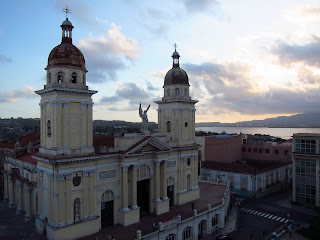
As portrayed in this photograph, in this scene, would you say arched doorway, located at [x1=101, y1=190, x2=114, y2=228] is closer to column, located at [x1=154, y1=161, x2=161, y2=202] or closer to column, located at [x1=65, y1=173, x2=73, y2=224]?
column, located at [x1=65, y1=173, x2=73, y2=224]

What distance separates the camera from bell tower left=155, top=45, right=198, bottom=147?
1204 inches

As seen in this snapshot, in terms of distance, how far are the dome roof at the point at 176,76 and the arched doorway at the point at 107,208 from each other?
46.2ft

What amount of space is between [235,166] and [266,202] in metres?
7.31

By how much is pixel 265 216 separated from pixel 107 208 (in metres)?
18.8

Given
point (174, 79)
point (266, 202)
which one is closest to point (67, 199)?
point (174, 79)

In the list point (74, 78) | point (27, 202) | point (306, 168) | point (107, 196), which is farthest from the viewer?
point (306, 168)

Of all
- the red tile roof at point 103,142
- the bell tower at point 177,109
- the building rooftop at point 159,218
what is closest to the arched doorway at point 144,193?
the building rooftop at point 159,218

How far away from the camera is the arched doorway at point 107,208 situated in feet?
78.0

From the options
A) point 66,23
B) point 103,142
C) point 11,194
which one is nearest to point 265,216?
point 103,142

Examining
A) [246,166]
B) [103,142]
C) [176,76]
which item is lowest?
[246,166]

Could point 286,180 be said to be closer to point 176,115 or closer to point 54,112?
point 176,115

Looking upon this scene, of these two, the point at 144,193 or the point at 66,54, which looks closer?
the point at 66,54

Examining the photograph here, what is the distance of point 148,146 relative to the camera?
1054 inches

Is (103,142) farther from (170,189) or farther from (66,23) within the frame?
(66,23)
